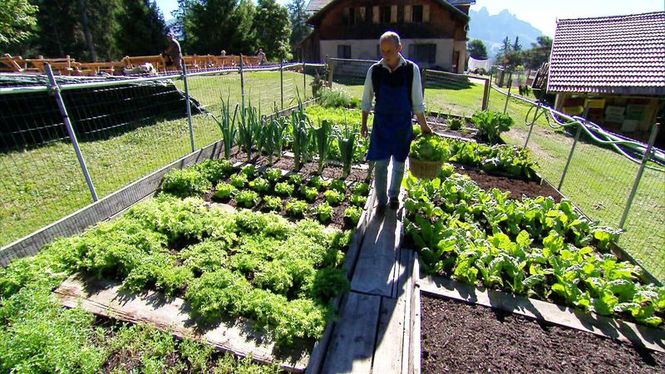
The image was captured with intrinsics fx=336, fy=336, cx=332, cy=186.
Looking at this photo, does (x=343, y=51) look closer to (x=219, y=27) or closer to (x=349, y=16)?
(x=349, y=16)

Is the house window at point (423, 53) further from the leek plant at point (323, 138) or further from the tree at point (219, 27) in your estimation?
the leek plant at point (323, 138)

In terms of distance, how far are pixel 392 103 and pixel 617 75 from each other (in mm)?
14036

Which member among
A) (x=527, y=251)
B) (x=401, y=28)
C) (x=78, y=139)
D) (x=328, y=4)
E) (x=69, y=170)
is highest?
(x=328, y=4)

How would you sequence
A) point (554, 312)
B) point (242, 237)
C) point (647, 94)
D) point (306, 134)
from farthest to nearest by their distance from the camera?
point (647, 94) < point (306, 134) < point (242, 237) < point (554, 312)

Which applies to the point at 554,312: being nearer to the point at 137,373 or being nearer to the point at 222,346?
the point at 222,346

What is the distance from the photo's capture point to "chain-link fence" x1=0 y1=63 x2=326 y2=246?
12.5 ft

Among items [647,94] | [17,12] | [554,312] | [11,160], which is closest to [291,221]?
[554,312]

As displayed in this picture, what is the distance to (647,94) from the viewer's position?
11.8 metres

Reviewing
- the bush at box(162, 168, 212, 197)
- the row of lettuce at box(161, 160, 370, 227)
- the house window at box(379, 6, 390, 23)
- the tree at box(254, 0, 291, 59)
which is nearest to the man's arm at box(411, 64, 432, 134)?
the row of lettuce at box(161, 160, 370, 227)

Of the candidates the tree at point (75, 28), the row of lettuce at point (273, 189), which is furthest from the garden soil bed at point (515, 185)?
the tree at point (75, 28)

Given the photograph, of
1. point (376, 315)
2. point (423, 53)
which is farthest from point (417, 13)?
point (376, 315)

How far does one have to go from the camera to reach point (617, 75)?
12.5 m

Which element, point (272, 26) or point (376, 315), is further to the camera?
point (272, 26)

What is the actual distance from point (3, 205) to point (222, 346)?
375cm
